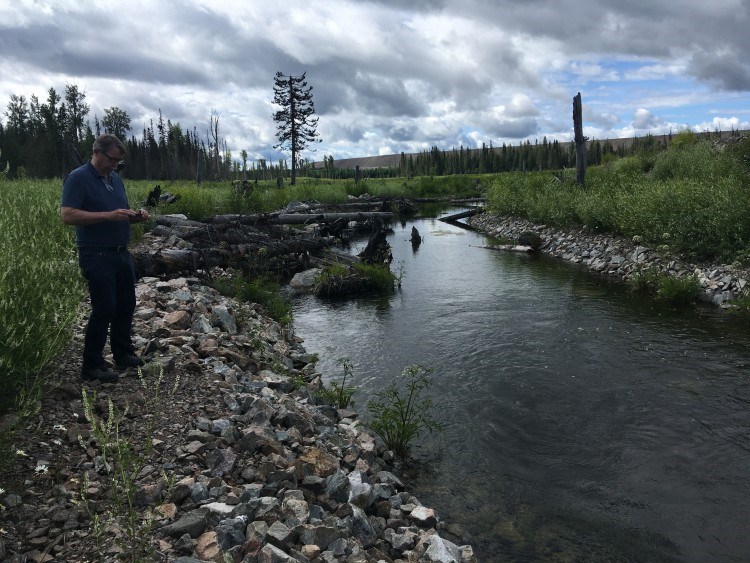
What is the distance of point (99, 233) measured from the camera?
16.4ft

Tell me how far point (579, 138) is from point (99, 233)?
26044 mm

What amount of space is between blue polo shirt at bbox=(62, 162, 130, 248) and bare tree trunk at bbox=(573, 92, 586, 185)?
81.2 feet

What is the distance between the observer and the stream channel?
4.61 m

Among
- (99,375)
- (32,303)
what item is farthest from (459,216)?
(32,303)

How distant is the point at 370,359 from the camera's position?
348 inches

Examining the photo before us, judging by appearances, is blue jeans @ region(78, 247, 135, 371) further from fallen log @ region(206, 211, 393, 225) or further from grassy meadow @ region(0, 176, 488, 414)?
fallen log @ region(206, 211, 393, 225)

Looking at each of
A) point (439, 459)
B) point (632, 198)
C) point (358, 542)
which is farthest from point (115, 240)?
→ point (632, 198)

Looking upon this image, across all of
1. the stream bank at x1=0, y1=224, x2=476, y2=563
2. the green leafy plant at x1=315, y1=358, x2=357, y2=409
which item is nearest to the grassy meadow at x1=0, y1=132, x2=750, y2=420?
the stream bank at x1=0, y1=224, x2=476, y2=563

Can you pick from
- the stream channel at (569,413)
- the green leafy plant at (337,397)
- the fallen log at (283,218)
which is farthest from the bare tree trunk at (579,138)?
the green leafy plant at (337,397)

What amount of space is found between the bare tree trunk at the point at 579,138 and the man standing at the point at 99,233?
2470cm

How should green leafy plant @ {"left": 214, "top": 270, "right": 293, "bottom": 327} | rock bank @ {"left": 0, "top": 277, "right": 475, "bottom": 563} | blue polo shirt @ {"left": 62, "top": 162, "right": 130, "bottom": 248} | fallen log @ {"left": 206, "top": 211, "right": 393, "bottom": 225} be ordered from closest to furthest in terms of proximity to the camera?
rock bank @ {"left": 0, "top": 277, "right": 475, "bottom": 563} → blue polo shirt @ {"left": 62, "top": 162, "right": 130, "bottom": 248} → green leafy plant @ {"left": 214, "top": 270, "right": 293, "bottom": 327} → fallen log @ {"left": 206, "top": 211, "right": 393, "bottom": 225}

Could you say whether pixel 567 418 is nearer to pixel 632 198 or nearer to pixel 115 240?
pixel 115 240

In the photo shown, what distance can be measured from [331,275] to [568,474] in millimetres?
9238

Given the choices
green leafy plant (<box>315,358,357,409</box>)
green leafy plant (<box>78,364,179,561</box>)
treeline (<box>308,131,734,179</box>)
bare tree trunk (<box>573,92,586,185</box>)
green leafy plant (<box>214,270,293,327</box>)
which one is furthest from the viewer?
treeline (<box>308,131,734,179</box>)
